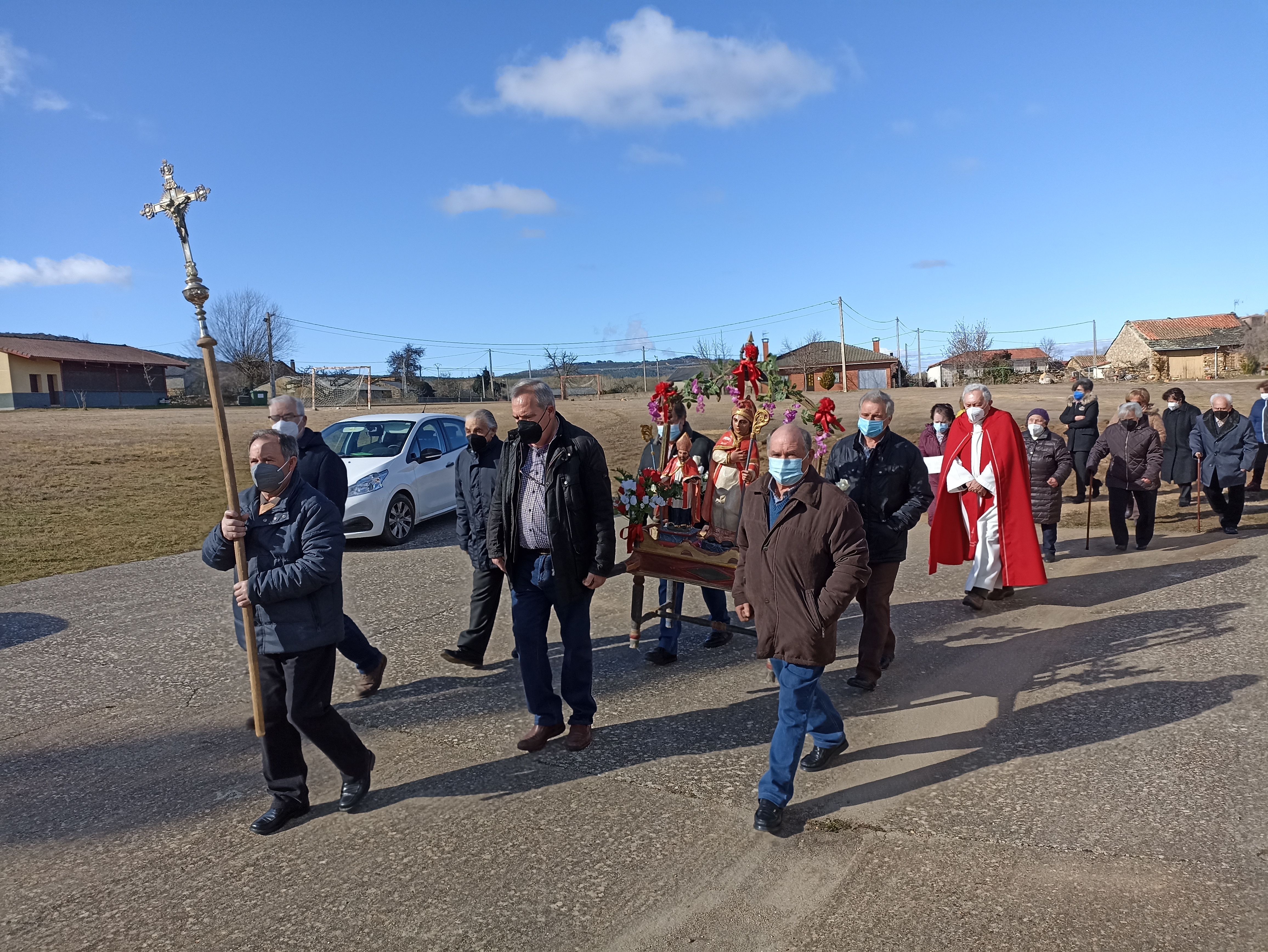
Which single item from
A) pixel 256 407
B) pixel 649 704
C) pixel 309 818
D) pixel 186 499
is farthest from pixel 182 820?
pixel 256 407

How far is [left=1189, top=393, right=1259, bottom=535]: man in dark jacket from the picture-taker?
1053 centimetres

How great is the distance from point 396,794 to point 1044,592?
20.9 feet

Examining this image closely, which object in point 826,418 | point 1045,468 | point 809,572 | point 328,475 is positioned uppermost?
point 826,418

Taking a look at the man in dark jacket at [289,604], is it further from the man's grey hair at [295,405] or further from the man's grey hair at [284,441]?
the man's grey hair at [295,405]

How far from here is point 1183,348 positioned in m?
66.2

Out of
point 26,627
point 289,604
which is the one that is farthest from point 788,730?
point 26,627

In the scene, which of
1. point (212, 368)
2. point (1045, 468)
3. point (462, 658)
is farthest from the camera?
point (1045, 468)

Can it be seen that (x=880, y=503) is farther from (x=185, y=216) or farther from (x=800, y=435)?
(x=185, y=216)

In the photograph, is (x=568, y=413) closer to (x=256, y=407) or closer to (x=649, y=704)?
(x=256, y=407)

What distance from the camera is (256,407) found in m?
47.6

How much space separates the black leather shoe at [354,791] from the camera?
4.28 metres

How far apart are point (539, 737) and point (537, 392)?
184 cm

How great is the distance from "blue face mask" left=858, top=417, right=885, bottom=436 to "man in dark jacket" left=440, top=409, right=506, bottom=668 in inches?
95.1

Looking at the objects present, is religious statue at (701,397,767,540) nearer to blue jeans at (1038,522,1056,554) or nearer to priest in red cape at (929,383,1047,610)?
priest in red cape at (929,383,1047,610)
